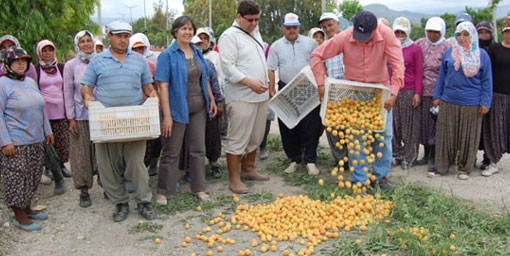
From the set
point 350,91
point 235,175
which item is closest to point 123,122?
point 235,175

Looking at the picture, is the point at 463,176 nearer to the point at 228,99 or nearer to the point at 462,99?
the point at 462,99

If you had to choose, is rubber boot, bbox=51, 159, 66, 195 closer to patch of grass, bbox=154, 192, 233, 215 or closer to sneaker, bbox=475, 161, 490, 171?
patch of grass, bbox=154, 192, 233, 215

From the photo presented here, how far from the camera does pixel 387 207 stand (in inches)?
172

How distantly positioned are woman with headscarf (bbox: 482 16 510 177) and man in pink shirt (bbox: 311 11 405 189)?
1790 mm

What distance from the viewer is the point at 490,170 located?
228 inches

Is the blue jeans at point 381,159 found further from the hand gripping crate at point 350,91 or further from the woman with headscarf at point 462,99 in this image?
the woman with headscarf at point 462,99

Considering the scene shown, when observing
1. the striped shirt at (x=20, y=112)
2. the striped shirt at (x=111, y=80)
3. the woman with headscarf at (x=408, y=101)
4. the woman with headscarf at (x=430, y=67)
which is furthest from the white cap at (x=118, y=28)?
the woman with headscarf at (x=430, y=67)

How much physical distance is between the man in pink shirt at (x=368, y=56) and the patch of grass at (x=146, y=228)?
7.09ft

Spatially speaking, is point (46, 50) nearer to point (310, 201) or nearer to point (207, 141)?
point (207, 141)

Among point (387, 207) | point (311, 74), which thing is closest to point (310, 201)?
point (387, 207)

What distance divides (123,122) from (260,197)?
5.96 ft

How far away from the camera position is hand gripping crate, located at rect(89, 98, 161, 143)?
12.7 feet

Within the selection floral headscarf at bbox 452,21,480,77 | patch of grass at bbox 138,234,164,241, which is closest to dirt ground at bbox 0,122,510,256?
patch of grass at bbox 138,234,164,241

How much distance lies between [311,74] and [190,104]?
59.1 inches
